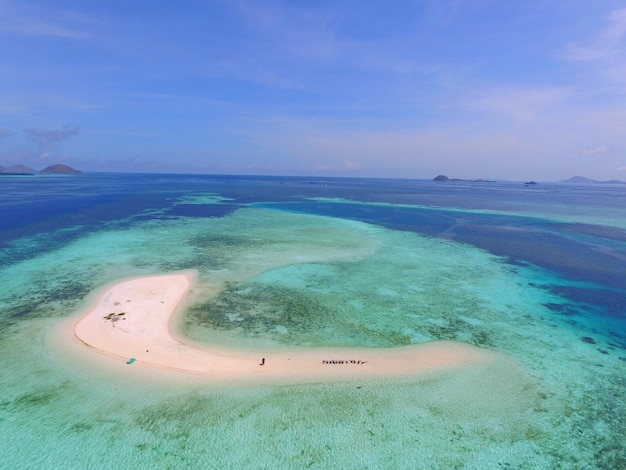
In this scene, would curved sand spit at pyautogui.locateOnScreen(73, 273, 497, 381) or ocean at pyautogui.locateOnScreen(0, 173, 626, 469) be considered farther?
curved sand spit at pyautogui.locateOnScreen(73, 273, 497, 381)

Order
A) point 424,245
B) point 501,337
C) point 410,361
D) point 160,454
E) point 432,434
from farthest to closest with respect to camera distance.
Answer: point 424,245
point 501,337
point 410,361
point 432,434
point 160,454

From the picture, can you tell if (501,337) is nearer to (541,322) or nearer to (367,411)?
(541,322)

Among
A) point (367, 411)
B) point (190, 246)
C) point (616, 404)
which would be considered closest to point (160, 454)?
point (367, 411)

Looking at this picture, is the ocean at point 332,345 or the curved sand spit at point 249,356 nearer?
the ocean at point 332,345
